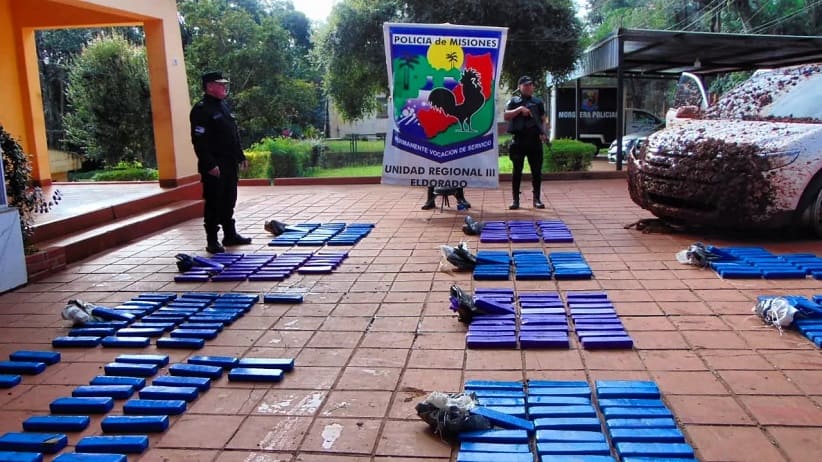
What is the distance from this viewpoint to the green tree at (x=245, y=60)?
70.4 feet

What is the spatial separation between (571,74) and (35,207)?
15.1 m

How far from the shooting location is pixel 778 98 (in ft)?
24.5

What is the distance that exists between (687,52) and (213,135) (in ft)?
40.3

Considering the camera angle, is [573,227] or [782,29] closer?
[573,227]

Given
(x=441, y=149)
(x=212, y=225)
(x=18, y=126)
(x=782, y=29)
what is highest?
(x=782, y=29)

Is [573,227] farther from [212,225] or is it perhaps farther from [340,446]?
[340,446]

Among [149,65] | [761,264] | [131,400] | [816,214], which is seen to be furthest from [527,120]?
[131,400]

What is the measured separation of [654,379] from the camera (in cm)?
355

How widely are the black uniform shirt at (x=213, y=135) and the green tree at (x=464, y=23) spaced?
9.64 metres

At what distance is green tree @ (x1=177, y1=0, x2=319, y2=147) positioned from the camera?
2145 cm

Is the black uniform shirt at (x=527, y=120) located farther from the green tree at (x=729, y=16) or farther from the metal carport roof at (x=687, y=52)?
Answer: the green tree at (x=729, y=16)

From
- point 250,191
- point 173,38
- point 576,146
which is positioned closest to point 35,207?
point 173,38

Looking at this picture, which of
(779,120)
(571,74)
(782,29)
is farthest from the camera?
(782,29)

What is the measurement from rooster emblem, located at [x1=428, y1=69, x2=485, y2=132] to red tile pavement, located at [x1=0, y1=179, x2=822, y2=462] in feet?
8.44
